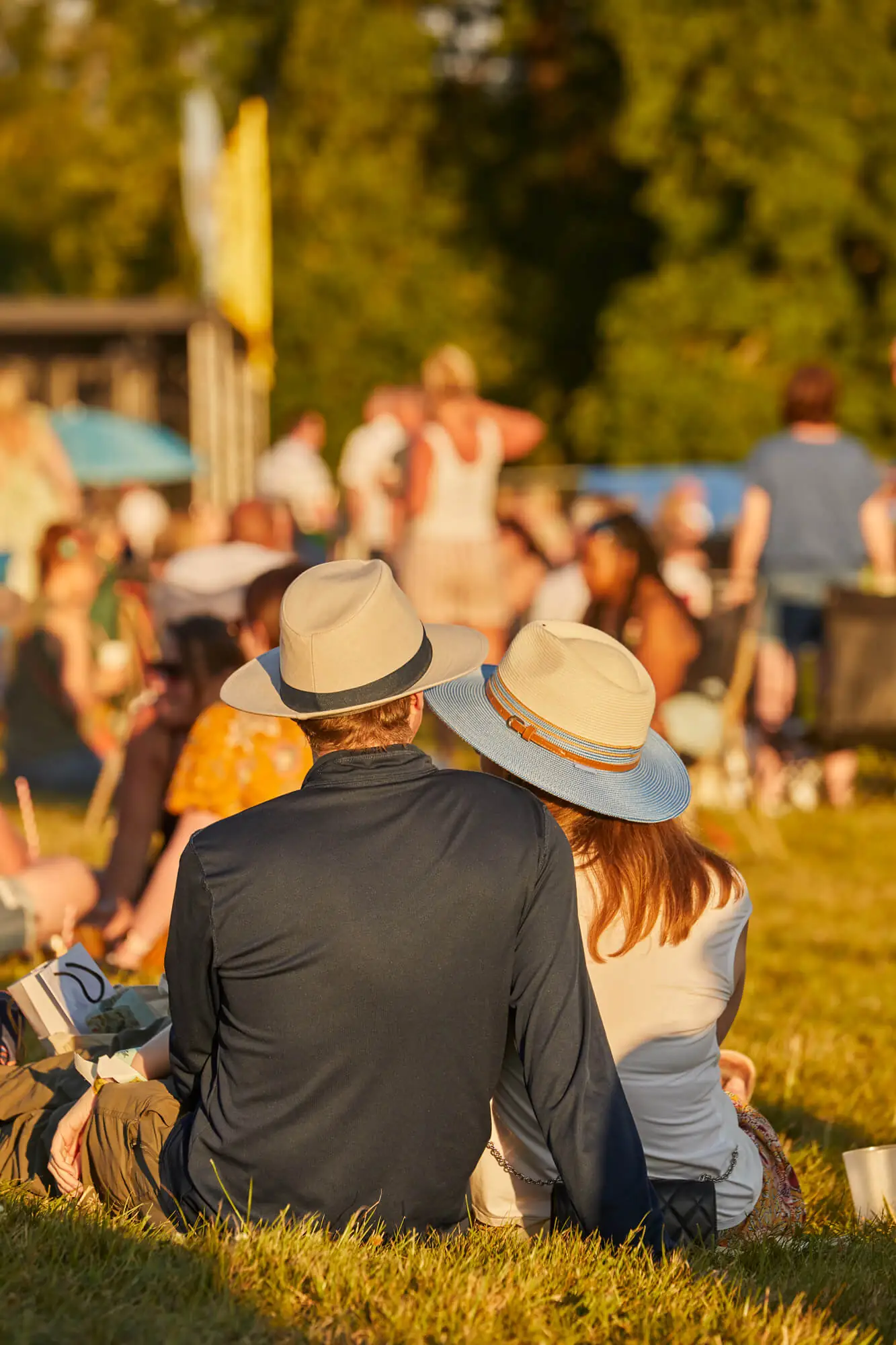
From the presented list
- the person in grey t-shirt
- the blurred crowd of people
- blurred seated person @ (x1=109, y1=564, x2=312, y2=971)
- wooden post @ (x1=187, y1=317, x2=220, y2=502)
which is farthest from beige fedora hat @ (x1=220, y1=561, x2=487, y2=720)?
wooden post @ (x1=187, y1=317, x2=220, y2=502)

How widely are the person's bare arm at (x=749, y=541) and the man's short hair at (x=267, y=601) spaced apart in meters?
4.22

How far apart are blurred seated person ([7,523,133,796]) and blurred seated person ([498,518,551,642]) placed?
2.82 metres

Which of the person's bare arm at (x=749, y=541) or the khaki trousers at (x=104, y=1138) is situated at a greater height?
the khaki trousers at (x=104, y=1138)

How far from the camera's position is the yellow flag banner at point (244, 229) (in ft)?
63.7

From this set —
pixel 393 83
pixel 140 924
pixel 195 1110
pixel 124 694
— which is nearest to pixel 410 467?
pixel 124 694

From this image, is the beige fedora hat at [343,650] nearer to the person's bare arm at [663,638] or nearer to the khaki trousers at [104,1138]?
the khaki trousers at [104,1138]

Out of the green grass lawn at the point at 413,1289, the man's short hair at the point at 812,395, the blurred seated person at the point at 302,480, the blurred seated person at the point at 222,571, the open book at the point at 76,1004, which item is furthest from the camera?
the blurred seated person at the point at 302,480

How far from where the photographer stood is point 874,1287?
3072 mm

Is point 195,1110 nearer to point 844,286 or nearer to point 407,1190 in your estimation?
point 407,1190

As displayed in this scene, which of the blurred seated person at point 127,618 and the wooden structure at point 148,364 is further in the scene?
the wooden structure at point 148,364

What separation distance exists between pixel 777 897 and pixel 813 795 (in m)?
2.00

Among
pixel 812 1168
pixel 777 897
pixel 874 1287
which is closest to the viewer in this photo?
pixel 874 1287

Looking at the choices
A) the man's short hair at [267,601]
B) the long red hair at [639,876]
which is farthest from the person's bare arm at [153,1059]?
the man's short hair at [267,601]

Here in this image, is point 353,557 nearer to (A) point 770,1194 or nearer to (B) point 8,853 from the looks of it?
(B) point 8,853
